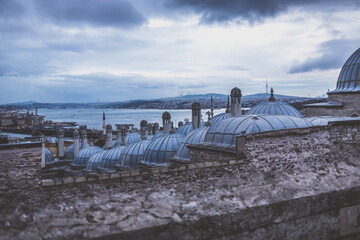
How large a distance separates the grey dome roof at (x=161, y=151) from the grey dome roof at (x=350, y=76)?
1171cm

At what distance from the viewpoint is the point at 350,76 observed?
19.7m

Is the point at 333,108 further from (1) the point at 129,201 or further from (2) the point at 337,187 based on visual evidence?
(1) the point at 129,201

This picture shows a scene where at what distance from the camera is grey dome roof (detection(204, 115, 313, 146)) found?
352 inches

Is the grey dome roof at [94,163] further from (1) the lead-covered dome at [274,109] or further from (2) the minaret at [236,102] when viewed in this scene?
(1) the lead-covered dome at [274,109]

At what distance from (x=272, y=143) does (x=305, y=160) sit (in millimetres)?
1058

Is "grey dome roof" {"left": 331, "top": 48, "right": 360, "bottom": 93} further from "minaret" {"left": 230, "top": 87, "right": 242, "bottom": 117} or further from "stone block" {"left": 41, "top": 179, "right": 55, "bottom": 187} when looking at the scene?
"stone block" {"left": 41, "top": 179, "right": 55, "bottom": 187}

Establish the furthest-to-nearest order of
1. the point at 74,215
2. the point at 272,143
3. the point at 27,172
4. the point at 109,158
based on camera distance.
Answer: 1. the point at 109,158
2. the point at 272,143
3. the point at 27,172
4. the point at 74,215

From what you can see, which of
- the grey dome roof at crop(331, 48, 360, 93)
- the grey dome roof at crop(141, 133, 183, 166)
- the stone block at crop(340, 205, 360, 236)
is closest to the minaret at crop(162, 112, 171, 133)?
the grey dome roof at crop(141, 133, 183, 166)

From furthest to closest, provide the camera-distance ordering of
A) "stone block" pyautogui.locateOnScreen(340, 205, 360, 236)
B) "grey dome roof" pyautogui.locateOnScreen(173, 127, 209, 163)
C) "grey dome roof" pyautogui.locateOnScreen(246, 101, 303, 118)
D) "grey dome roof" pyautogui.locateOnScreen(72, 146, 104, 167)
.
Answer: "grey dome roof" pyautogui.locateOnScreen(72, 146, 104, 167) → "grey dome roof" pyautogui.locateOnScreen(246, 101, 303, 118) → "grey dome roof" pyautogui.locateOnScreen(173, 127, 209, 163) → "stone block" pyautogui.locateOnScreen(340, 205, 360, 236)

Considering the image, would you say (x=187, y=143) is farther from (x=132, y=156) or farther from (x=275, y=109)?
(x=275, y=109)

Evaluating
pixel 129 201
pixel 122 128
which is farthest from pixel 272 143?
pixel 122 128

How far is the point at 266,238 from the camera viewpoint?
569 cm

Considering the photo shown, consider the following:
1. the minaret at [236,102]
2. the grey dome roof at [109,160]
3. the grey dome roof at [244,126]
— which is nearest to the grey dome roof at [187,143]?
the minaret at [236,102]

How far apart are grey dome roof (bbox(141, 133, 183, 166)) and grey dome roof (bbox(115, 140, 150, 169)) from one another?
142 centimetres
